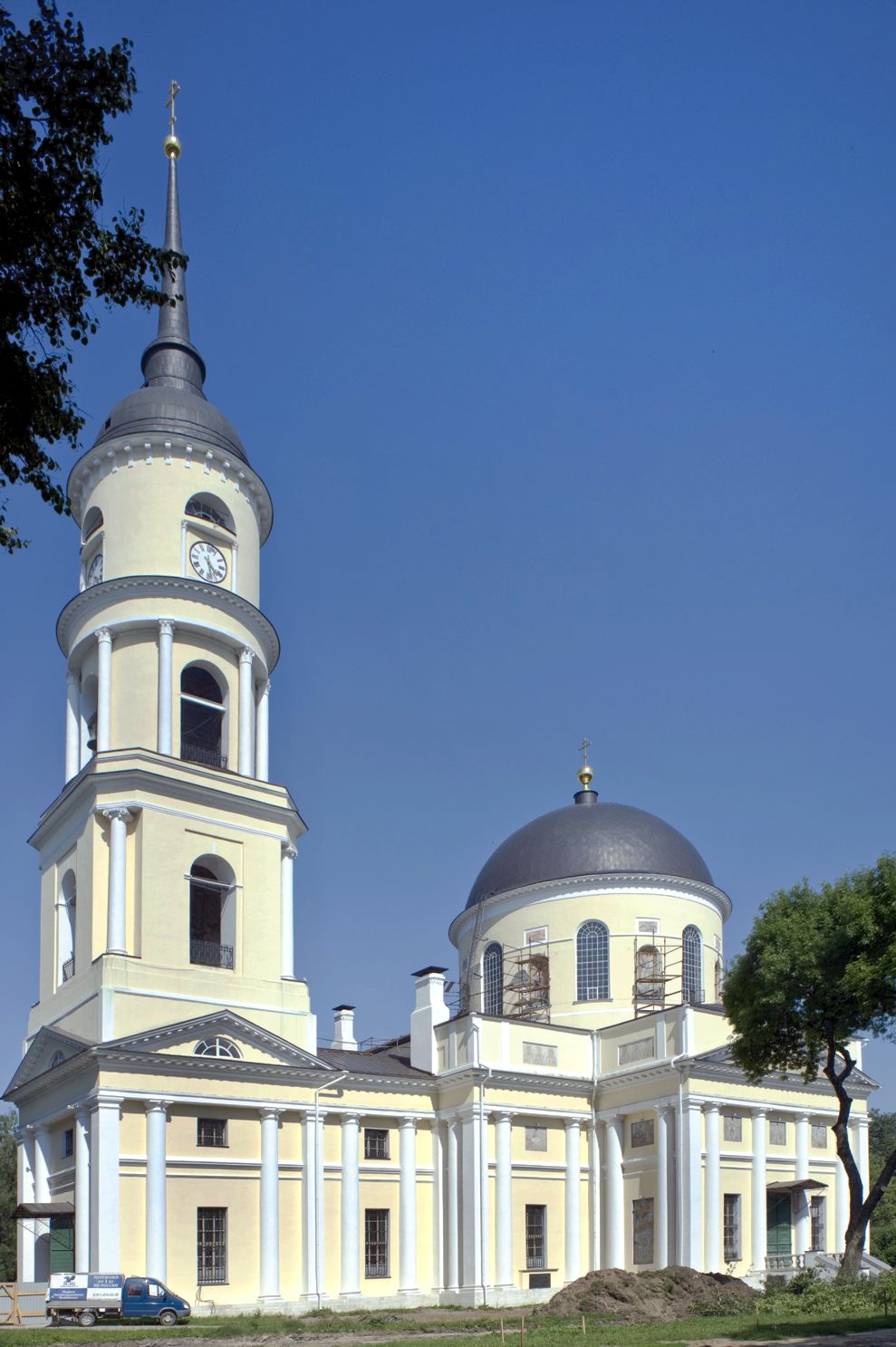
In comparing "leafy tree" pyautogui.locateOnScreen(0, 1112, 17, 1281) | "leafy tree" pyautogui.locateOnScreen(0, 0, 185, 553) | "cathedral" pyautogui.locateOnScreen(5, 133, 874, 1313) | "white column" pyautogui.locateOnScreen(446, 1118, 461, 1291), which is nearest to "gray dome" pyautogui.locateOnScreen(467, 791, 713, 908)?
"cathedral" pyautogui.locateOnScreen(5, 133, 874, 1313)

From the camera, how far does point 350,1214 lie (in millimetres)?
36125

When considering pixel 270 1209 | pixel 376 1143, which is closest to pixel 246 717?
pixel 376 1143

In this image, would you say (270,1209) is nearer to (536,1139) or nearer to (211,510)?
(536,1139)

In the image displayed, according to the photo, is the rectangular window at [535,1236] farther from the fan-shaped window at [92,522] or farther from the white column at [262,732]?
the fan-shaped window at [92,522]

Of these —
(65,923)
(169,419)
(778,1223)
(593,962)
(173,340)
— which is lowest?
(778,1223)

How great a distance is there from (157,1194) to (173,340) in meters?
24.5

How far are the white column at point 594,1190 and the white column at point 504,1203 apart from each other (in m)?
3.21

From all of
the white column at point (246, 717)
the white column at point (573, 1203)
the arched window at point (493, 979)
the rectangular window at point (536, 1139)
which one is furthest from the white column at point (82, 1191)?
the arched window at point (493, 979)

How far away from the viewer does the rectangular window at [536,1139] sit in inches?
1582

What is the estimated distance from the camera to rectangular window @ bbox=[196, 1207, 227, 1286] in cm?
3294

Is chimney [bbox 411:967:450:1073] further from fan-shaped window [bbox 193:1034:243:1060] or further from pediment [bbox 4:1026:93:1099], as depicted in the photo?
pediment [bbox 4:1026:93:1099]

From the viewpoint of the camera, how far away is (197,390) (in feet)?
139

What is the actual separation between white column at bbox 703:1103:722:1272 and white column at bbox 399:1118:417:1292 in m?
7.79

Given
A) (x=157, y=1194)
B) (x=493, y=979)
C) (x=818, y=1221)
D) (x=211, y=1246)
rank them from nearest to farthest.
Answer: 1. (x=157, y=1194)
2. (x=211, y=1246)
3. (x=818, y=1221)
4. (x=493, y=979)
